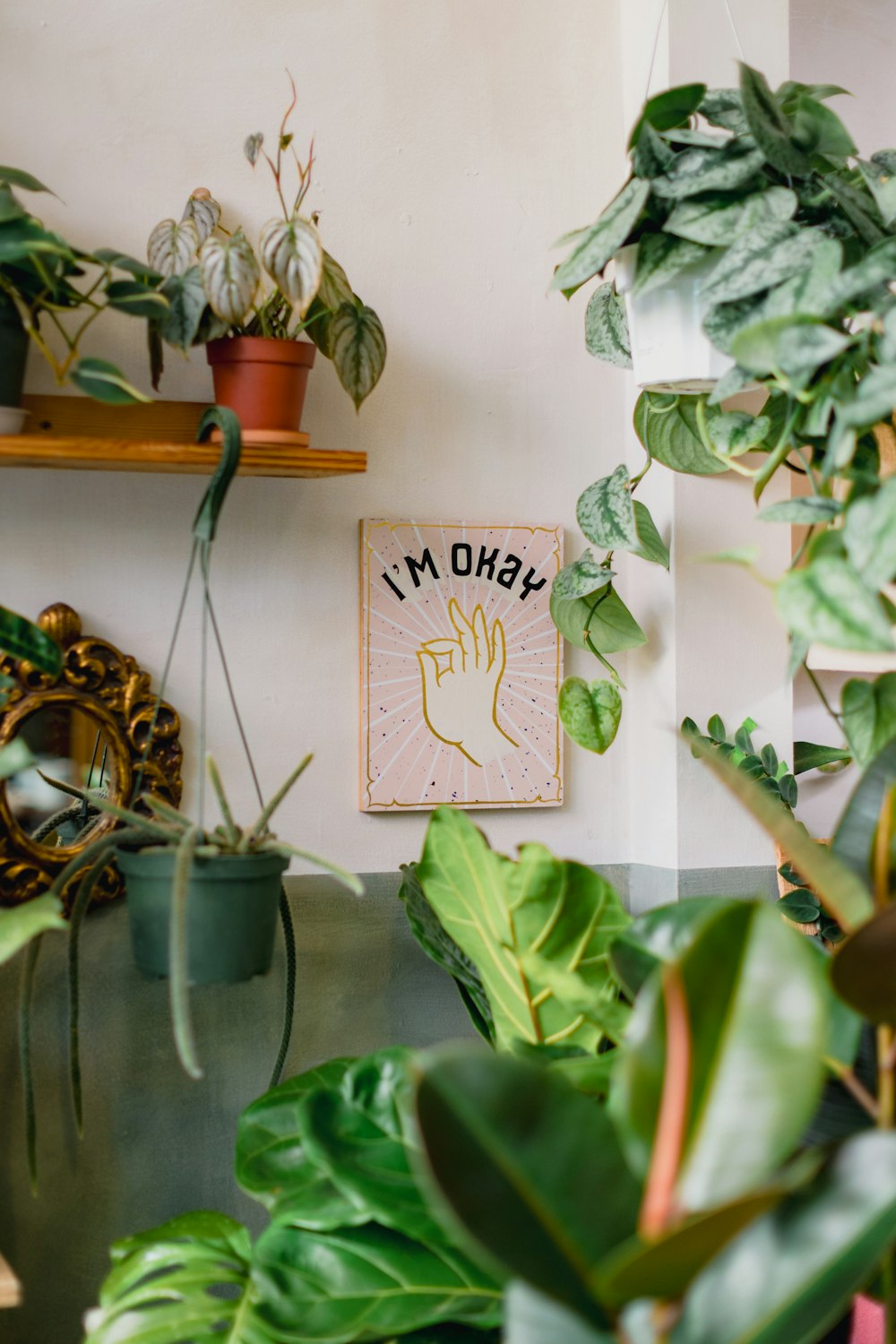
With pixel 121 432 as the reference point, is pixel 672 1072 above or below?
below

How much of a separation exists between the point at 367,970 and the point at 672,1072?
3.64 ft

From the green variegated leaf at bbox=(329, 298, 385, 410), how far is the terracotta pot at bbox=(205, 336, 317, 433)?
0.05m

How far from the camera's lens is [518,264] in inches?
69.9

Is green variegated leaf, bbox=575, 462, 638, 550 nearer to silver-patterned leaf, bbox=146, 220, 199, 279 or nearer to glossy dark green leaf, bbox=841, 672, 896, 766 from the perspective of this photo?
glossy dark green leaf, bbox=841, 672, 896, 766

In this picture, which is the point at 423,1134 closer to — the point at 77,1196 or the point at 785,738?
the point at 77,1196

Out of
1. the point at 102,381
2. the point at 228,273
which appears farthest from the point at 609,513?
the point at 102,381

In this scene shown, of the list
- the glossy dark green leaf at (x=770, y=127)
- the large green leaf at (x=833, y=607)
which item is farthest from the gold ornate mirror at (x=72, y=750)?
the glossy dark green leaf at (x=770, y=127)

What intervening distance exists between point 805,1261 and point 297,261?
1108 millimetres

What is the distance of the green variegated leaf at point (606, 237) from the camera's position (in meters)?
1.25

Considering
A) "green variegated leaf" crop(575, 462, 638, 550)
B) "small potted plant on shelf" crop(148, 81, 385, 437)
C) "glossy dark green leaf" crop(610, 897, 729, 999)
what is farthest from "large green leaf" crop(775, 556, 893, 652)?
"small potted plant on shelf" crop(148, 81, 385, 437)

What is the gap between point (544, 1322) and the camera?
642 millimetres

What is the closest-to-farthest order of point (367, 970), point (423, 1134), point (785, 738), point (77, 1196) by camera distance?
point (423, 1134), point (77, 1196), point (367, 970), point (785, 738)

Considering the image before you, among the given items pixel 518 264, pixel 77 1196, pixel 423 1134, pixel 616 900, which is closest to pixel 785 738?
pixel 616 900

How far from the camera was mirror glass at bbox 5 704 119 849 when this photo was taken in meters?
1.50
